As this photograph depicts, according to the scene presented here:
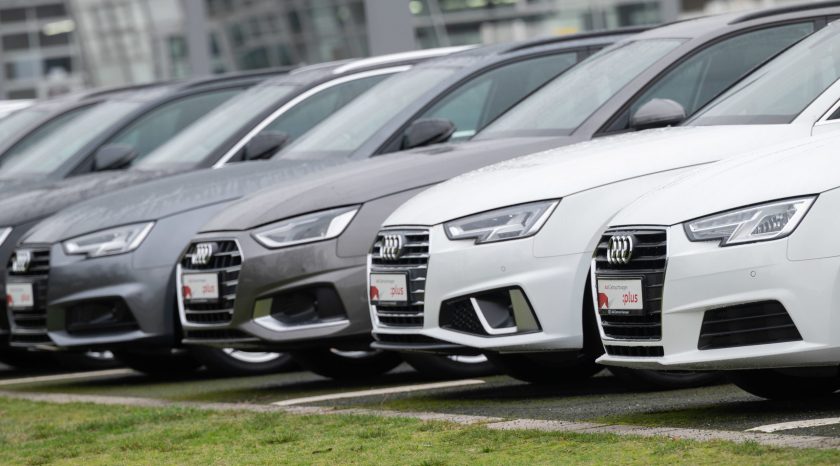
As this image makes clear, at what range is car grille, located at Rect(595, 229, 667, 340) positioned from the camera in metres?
6.04

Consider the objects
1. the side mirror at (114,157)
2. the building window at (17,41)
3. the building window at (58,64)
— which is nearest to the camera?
the side mirror at (114,157)

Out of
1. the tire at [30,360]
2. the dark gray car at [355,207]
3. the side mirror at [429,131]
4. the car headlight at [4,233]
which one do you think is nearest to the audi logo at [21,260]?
the car headlight at [4,233]

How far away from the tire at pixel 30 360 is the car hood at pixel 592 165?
18.0ft

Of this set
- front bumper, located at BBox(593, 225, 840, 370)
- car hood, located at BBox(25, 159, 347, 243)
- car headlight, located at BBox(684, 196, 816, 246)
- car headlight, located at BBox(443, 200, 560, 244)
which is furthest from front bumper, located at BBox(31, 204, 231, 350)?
car headlight, located at BBox(684, 196, 816, 246)

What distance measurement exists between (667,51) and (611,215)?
6.47 feet

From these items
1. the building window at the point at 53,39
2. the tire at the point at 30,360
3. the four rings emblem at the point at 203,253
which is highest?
the four rings emblem at the point at 203,253

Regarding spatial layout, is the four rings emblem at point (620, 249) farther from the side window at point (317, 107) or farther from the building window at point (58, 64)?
the building window at point (58, 64)

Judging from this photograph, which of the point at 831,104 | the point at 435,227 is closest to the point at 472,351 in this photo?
the point at 435,227

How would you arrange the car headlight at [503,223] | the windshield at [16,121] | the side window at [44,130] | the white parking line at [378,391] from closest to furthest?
the car headlight at [503,223] → the white parking line at [378,391] → the side window at [44,130] → the windshield at [16,121]

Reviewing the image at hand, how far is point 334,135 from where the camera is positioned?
10281mm

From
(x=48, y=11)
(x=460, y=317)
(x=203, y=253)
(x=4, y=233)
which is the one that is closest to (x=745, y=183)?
(x=460, y=317)

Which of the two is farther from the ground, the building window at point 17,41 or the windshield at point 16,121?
the windshield at point 16,121

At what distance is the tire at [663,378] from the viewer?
23.8ft

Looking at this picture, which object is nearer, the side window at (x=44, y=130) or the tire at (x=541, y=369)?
the tire at (x=541, y=369)
